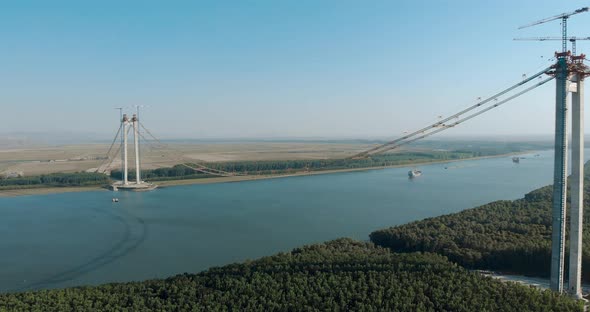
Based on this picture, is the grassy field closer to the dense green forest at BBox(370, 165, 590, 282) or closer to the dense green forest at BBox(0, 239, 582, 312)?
the dense green forest at BBox(370, 165, 590, 282)

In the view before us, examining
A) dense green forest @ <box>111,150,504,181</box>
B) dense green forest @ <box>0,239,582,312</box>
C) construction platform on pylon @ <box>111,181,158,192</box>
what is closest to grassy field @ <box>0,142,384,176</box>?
dense green forest @ <box>111,150,504,181</box>

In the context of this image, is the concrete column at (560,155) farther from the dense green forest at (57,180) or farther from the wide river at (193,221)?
the dense green forest at (57,180)

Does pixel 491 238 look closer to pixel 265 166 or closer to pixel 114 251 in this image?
pixel 114 251

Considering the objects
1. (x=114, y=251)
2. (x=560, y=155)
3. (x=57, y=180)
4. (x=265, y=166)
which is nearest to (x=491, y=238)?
(x=560, y=155)

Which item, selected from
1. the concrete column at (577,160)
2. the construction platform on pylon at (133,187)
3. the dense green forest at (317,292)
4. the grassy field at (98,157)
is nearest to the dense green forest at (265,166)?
the construction platform on pylon at (133,187)

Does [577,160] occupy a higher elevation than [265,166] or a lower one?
higher
